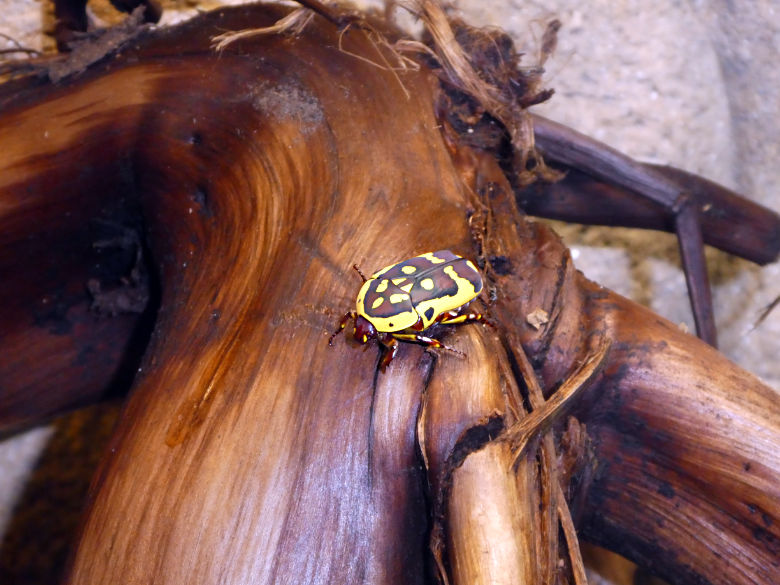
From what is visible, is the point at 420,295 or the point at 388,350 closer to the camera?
the point at 388,350

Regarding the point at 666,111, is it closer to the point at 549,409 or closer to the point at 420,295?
the point at 420,295

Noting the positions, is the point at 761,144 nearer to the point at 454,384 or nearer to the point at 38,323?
the point at 454,384

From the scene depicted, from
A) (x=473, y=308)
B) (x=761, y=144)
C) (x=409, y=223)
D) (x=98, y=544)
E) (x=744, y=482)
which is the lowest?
(x=761, y=144)

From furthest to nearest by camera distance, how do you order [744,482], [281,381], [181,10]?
[181,10]
[744,482]
[281,381]

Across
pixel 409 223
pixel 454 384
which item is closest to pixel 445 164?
pixel 409 223

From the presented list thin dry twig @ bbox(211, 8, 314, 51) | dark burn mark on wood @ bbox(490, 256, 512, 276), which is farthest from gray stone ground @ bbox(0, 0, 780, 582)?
dark burn mark on wood @ bbox(490, 256, 512, 276)

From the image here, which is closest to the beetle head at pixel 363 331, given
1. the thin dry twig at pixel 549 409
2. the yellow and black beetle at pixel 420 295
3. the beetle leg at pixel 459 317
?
the yellow and black beetle at pixel 420 295

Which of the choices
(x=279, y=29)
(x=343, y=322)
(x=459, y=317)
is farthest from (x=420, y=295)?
(x=279, y=29)
